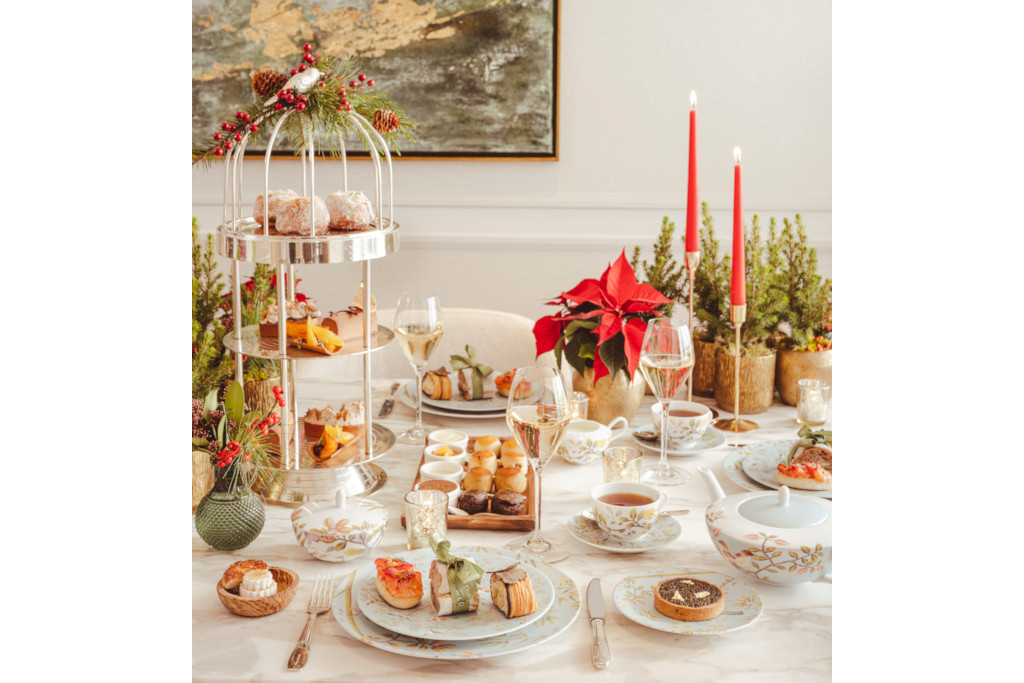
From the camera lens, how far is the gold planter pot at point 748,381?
5.21ft

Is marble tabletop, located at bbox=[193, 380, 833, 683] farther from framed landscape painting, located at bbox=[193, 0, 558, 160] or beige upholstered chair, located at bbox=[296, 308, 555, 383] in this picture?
framed landscape painting, located at bbox=[193, 0, 558, 160]

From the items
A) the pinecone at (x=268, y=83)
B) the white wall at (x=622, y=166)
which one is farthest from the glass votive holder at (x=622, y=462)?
the white wall at (x=622, y=166)

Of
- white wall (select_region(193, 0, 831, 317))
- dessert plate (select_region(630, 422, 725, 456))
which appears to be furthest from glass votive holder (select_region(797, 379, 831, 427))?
white wall (select_region(193, 0, 831, 317))

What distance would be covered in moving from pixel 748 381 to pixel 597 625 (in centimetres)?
83

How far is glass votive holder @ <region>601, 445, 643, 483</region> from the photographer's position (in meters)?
1.24

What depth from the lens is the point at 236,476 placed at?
3.46 ft

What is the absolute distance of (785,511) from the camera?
98cm

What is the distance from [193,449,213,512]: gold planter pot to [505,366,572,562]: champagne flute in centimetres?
41

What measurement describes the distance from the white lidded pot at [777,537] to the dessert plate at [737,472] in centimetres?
24

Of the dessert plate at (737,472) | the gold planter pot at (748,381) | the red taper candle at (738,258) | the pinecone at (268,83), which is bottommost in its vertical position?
the dessert plate at (737,472)

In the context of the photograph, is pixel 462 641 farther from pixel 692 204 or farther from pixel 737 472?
pixel 692 204

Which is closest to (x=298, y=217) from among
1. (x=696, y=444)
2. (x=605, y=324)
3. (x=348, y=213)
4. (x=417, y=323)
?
(x=348, y=213)

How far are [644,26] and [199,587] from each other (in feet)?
8.90

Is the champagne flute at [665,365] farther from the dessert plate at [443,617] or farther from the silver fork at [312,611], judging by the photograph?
the silver fork at [312,611]
